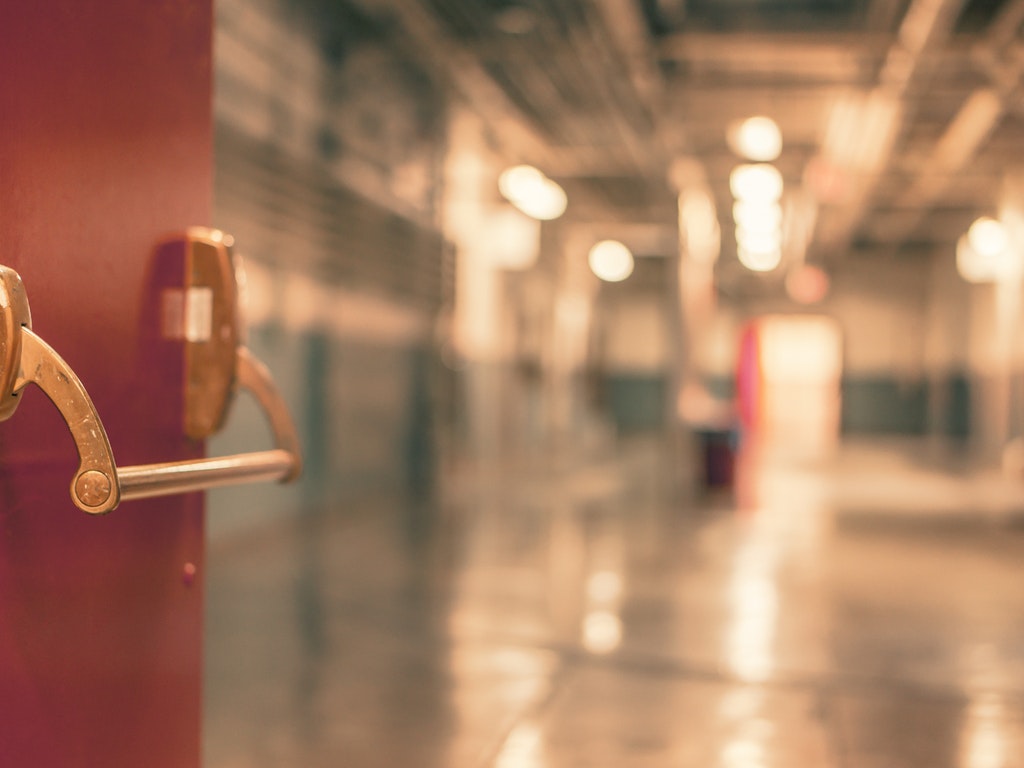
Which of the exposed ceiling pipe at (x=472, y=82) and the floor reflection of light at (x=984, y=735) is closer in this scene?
the floor reflection of light at (x=984, y=735)

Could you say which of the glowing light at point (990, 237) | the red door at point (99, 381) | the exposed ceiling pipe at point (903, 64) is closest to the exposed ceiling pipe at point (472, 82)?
Result: the exposed ceiling pipe at point (903, 64)

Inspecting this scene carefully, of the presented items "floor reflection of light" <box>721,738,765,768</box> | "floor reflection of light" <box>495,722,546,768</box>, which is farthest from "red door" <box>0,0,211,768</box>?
"floor reflection of light" <box>721,738,765,768</box>

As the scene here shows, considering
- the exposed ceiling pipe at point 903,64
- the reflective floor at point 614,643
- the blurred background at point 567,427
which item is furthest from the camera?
the exposed ceiling pipe at point 903,64

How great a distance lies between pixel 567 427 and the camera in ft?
70.7

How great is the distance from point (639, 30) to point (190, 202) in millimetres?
7307

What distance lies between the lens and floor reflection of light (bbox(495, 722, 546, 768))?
2.99 metres

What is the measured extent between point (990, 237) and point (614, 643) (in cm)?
1349

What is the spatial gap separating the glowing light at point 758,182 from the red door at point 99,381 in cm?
1004

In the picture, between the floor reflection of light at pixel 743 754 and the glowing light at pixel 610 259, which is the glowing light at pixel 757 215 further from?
the floor reflection of light at pixel 743 754

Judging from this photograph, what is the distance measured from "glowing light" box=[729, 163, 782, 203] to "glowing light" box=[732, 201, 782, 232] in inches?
13.0

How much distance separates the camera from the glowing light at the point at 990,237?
1591 centimetres

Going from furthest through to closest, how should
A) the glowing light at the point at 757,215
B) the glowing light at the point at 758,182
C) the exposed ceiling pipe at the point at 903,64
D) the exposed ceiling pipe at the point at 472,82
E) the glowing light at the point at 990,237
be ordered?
the glowing light at the point at 990,237 → the glowing light at the point at 757,215 → the glowing light at the point at 758,182 → the exposed ceiling pipe at the point at 472,82 → the exposed ceiling pipe at the point at 903,64

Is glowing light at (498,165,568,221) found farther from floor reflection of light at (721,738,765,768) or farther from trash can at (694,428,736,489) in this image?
floor reflection of light at (721,738,765,768)

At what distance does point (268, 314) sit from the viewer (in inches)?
315
